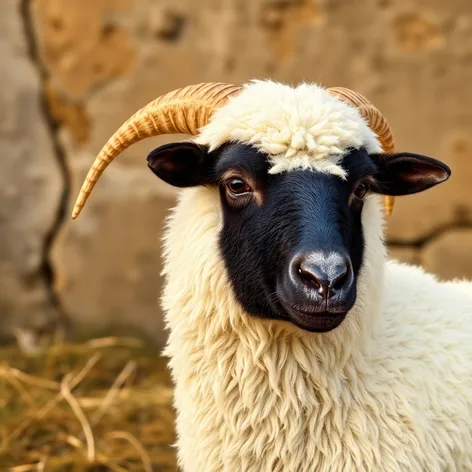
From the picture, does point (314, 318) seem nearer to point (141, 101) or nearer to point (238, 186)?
point (238, 186)

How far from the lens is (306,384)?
263 cm

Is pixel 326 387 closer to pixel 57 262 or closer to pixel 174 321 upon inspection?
pixel 174 321

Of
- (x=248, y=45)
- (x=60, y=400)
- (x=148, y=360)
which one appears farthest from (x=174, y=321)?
(x=248, y=45)

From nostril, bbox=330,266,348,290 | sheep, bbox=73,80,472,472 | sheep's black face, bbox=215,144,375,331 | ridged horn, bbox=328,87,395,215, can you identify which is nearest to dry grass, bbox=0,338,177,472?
sheep, bbox=73,80,472,472

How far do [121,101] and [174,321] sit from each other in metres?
3.16

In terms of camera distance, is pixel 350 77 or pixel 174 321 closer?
pixel 174 321

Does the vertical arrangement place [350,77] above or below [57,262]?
above

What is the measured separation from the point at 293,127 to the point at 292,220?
282 mm

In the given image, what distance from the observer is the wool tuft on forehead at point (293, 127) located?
2.50 meters

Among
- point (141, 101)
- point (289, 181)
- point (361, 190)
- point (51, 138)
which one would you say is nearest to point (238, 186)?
point (289, 181)

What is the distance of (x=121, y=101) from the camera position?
5688 millimetres

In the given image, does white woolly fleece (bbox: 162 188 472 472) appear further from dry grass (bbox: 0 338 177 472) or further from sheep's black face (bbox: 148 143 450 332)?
dry grass (bbox: 0 338 177 472)

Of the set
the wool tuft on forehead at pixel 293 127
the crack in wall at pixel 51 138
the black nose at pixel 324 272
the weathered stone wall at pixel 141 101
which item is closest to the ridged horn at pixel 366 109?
the wool tuft on forehead at pixel 293 127

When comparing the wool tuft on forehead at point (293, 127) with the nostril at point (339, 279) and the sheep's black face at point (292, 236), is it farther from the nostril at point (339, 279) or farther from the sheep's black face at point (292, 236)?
the nostril at point (339, 279)
